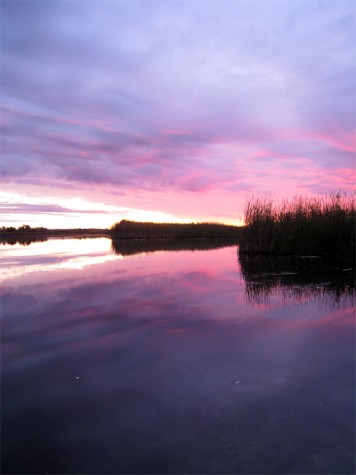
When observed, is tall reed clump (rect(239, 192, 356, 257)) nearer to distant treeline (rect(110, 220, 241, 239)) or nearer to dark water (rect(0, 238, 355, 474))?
dark water (rect(0, 238, 355, 474))

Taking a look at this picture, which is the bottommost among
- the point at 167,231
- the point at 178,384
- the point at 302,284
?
the point at 178,384

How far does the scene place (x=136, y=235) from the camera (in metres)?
36.3

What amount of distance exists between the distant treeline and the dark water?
2972 cm

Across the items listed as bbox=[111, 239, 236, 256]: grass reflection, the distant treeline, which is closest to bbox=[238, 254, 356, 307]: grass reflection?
bbox=[111, 239, 236, 256]: grass reflection

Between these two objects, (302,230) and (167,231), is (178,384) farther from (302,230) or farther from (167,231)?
(167,231)

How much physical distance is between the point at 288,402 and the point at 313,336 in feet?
5.80

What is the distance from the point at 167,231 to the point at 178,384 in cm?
3331

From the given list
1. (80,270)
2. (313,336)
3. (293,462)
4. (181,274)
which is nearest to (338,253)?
(181,274)

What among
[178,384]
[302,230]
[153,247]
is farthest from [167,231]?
[178,384]

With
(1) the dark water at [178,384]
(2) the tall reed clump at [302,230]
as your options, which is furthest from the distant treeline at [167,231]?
(1) the dark water at [178,384]

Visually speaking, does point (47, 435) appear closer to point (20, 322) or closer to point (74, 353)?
point (74, 353)

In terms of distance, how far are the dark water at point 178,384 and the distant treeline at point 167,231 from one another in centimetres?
2972

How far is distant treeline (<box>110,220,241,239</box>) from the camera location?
3618cm

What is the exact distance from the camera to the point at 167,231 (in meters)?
36.3
